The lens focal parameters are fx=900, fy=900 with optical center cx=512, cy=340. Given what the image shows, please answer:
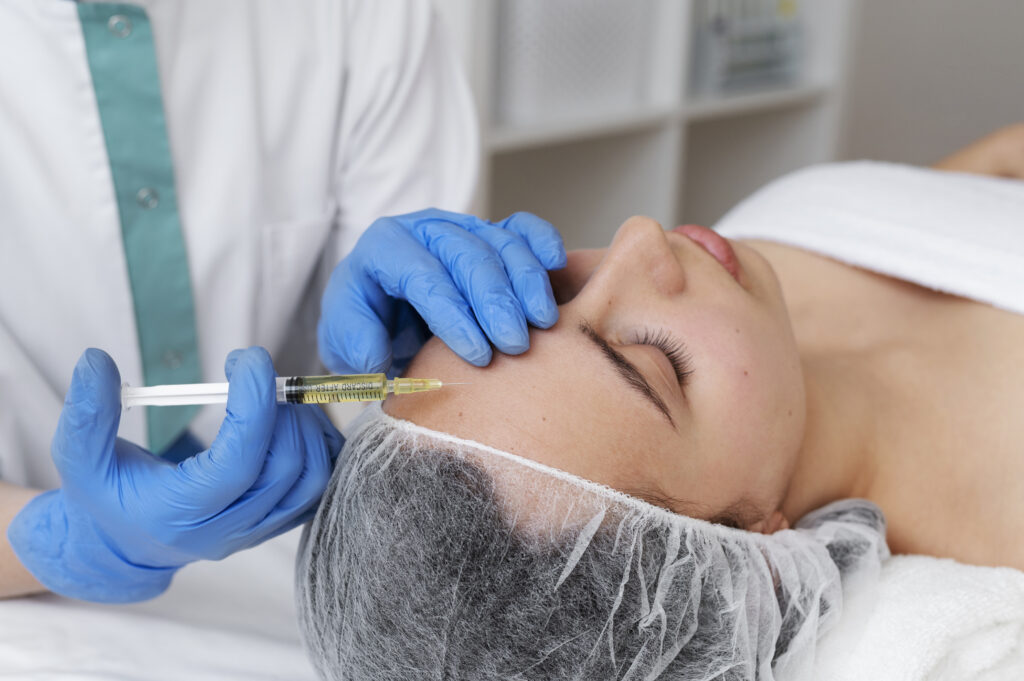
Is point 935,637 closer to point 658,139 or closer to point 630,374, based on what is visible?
point 630,374

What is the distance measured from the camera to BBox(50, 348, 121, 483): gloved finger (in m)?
0.73

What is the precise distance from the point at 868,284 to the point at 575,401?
0.70 metres

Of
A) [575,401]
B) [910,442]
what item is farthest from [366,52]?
[910,442]

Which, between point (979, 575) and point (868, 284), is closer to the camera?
point (979, 575)

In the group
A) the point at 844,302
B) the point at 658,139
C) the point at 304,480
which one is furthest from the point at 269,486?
the point at 658,139

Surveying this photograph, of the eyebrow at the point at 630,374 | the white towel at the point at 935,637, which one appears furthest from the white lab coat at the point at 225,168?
the white towel at the point at 935,637

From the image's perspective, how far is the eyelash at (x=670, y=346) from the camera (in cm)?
89

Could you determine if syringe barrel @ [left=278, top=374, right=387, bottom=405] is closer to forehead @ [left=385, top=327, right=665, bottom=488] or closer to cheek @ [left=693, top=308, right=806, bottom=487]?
forehead @ [left=385, top=327, right=665, bottom=488]

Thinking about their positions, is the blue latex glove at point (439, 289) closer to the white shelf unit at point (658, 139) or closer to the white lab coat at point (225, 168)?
the white lab coat at point (225, 168)

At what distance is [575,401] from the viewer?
0.80m

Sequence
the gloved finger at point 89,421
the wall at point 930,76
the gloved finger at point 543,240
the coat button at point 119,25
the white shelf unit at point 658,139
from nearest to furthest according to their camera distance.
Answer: the gloved finger at point 89,421
the gloved finger at point 543,240
the coat button at point 119,25
the white shelf unit at point 658,139
the wall at point 930,76

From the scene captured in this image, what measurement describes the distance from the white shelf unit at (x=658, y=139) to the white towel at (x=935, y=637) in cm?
101

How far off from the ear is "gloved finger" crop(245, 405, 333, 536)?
0.43 meters

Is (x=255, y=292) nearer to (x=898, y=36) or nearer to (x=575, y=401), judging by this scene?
(x=575, y=401)
